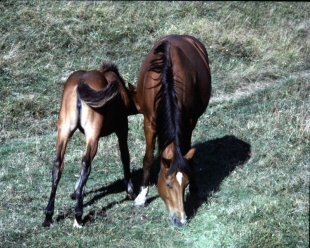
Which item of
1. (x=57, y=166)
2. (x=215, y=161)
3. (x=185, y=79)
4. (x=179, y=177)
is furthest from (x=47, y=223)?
(x=215, y=161)

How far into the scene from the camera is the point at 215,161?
32.5 feet

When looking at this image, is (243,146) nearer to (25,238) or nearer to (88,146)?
(88,146)

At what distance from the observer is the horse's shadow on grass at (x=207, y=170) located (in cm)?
841

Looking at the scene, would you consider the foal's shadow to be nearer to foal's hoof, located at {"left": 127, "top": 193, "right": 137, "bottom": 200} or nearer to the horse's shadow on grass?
the horse's shadow on grass

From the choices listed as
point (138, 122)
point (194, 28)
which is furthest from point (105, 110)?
point (194, 28)

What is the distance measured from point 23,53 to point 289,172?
25.5ft

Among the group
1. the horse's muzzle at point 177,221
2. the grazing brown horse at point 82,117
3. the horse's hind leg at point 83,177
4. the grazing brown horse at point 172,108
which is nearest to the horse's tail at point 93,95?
the grazing brown horse at point 82,117

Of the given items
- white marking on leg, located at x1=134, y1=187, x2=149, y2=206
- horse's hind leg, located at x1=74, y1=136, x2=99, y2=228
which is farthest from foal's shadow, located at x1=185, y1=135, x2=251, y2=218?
horse's hind leg, located at x1=74, y1=136, x2=99, y2=228

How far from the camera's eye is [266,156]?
952cm

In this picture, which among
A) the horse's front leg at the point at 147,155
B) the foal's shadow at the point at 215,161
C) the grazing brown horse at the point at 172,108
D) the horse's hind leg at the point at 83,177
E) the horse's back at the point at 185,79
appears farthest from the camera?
the foal's shadow at the point at 215,161

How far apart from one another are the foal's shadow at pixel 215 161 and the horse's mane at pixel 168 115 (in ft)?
3.40

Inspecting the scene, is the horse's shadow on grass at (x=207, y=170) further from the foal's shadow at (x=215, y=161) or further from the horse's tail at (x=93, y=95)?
the horse's tail at (x=93, y=95)

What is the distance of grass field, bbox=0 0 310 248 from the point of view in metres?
7.36

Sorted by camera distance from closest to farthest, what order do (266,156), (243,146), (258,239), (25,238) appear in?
(258,239), (25,238), (266,156), (243,146)
